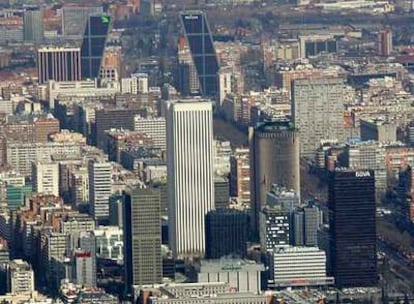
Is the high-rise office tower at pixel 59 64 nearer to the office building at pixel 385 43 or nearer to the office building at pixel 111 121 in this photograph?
the office building at pixel 111 121

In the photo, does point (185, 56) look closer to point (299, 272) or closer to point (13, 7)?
point (13, 7)

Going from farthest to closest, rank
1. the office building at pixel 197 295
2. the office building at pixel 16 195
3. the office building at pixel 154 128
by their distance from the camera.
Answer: the office building at pixel 154 128 < the office building at pixel 16 195 < the office building at pixel 197 295

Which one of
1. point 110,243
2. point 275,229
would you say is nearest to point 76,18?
point 110,243

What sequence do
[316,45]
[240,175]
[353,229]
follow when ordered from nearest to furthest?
[353,229] < [240,175] < [316,45]

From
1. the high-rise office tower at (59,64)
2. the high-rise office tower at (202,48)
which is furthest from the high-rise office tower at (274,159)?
the high-rise office tower at (59,64)

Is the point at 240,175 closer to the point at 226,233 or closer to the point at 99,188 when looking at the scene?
the point at 99,188

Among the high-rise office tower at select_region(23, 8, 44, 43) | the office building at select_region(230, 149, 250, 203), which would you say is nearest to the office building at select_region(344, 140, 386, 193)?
the office building at select_region(230, 149, 250, 203)

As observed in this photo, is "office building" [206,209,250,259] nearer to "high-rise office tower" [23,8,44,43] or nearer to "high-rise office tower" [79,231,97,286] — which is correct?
"high-rise office tower" [79,231,97,286]
